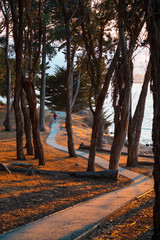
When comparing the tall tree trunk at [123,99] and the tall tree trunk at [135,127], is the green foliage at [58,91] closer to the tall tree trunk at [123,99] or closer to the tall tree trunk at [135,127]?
the tall tree trunk at [135,127]

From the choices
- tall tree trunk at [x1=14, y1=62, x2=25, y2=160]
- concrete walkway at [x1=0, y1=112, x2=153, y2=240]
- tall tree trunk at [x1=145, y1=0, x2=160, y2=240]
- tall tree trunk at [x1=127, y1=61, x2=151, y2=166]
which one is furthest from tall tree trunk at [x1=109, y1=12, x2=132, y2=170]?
tall tree trunk at [x1=145, y1=0, x2=160, y2=240]

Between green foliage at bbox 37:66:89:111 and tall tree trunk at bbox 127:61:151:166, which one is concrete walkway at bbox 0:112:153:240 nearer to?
tall tree trunk at bbox 127:61:151:166

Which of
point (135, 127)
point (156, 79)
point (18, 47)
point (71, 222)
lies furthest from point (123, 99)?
point (71, 222)

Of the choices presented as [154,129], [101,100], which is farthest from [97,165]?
[154,129]

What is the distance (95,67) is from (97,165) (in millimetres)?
4989

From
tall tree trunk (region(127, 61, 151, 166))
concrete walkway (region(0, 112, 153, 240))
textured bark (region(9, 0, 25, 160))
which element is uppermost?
textured bark (region(9, 0, 25, 160))

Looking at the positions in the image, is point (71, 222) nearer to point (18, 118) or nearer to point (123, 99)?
point (123, 99)

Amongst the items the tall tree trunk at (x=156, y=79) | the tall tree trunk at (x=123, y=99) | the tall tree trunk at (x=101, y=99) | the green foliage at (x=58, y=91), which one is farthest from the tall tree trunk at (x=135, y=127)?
the green foliage at (x=58, y=91)

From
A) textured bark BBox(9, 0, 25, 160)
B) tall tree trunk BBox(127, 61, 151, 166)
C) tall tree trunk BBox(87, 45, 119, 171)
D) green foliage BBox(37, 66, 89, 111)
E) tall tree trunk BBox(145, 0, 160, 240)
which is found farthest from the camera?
green foliage BBox(37, 66, 89, 111)

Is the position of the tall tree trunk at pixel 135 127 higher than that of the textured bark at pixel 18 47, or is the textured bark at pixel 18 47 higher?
the textured bark at pixel 18 47

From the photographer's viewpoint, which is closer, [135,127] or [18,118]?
[18,118]

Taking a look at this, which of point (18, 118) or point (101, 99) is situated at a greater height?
point (101, 99)

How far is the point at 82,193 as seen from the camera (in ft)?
25.8

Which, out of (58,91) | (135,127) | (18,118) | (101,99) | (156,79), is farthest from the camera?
(58,91)
